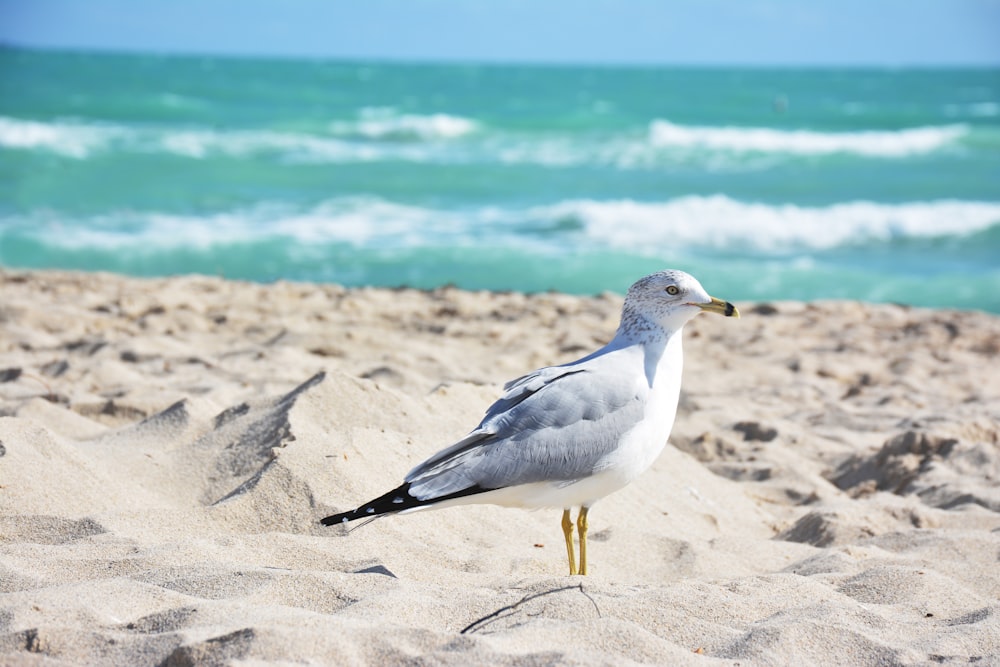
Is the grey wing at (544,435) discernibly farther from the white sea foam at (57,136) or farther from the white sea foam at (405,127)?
the white sea foam at (405,127)

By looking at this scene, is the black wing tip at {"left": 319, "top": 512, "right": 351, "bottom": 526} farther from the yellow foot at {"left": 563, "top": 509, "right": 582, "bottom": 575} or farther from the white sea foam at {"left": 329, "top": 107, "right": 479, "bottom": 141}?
the white sea foam at {"left": 329, "top": 107, "right": 479, "bottom": 141}

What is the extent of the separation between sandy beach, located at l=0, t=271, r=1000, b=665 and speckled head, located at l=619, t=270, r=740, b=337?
29.5 inches

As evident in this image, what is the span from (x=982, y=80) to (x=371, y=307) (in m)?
54.8

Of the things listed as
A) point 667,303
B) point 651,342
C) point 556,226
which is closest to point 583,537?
point 651,342

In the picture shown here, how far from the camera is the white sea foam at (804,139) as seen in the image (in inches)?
850

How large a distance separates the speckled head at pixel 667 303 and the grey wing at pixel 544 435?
0.24m

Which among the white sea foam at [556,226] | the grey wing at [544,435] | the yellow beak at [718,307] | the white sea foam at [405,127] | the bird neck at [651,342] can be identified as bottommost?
the grey wing at [544,435]

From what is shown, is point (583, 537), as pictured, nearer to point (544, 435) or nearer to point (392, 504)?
point (544, 435)

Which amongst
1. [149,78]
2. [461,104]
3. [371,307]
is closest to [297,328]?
[371,307]

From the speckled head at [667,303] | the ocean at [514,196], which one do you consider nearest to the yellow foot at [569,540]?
the speckled head at [667,303]

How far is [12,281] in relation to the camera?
843cm

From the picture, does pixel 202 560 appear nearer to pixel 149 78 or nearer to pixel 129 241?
pixel 129 241

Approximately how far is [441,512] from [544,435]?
82 centimetres

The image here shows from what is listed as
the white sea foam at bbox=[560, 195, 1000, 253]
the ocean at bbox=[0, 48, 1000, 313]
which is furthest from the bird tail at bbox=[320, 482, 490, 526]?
the white sea foam at bbox=[560, 195, 1000, 253]
